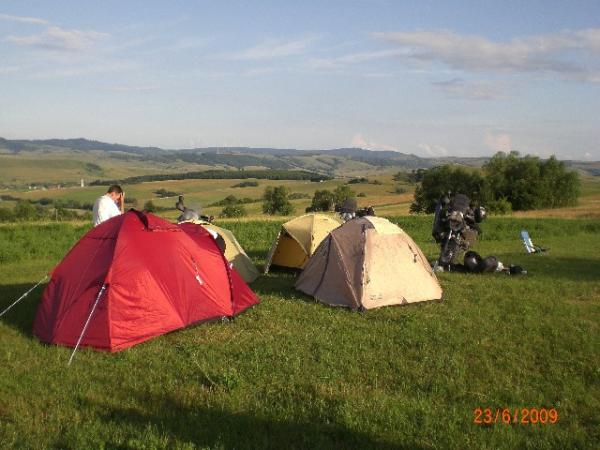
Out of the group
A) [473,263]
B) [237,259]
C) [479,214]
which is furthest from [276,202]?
[237,259]

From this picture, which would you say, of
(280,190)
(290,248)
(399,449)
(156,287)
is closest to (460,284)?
(290,248)

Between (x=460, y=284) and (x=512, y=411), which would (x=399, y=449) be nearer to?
(x=512, y=411)


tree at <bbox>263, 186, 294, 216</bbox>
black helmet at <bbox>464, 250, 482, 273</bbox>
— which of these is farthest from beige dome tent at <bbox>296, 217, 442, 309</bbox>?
tree at <bbox>263, 186, 294, 216</bbox>

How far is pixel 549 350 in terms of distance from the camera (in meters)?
8.57

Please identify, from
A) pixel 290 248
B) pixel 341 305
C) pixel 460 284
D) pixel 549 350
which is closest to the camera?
pixel 549 350

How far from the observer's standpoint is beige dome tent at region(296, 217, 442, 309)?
11.5 metres

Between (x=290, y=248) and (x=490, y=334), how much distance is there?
7.85m

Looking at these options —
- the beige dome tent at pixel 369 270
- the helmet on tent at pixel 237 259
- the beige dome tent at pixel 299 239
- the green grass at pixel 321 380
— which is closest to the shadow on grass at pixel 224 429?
the green grass at pixel 321 380

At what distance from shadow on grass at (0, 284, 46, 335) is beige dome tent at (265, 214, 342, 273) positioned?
6.52 metres

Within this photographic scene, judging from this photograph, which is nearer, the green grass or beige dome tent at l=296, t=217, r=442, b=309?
the green grass

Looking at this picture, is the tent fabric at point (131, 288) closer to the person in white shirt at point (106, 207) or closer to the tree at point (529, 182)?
the person in white shirt at point (106, 207)
